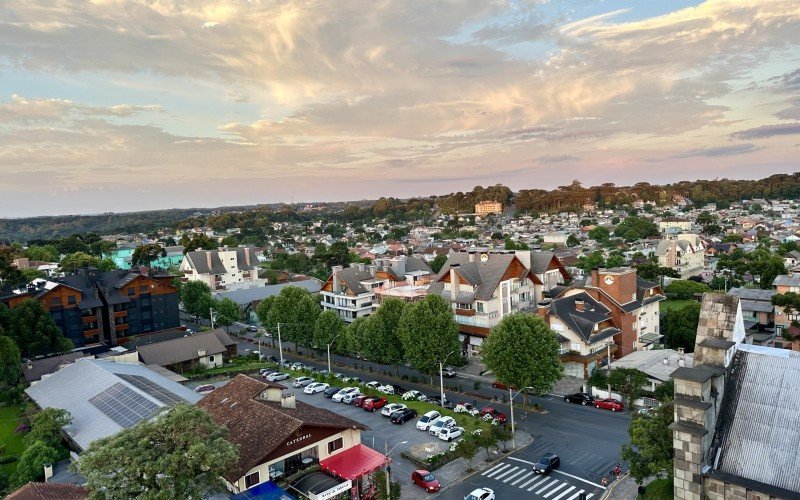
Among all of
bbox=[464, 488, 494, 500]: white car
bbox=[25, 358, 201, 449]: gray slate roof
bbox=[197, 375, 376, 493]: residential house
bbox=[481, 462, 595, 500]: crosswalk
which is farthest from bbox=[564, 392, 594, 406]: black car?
bbox=[25, 358, 201, 449]: gray slate roof

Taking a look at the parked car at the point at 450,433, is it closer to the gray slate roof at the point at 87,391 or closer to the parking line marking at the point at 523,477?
the parking line marking at the point at 523,477

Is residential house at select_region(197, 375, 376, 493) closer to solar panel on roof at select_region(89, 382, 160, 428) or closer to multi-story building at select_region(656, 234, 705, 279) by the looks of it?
solar panel on roof at select_region(89, 382, 160, 428)

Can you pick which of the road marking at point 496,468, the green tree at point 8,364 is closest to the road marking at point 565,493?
the road marking at point 496,468

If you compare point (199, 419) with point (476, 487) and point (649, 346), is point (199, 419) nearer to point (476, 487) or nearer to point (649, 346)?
point (476, 487)

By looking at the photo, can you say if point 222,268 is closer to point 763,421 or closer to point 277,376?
point 277,376

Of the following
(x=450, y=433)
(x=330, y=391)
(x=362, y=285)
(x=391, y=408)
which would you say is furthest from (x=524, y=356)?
(x=362, y=285)

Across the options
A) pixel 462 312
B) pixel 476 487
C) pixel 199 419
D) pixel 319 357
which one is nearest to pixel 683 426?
pixel 476 487

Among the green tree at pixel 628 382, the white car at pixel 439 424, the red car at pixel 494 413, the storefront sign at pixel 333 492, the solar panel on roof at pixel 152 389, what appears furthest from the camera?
the green tree at pixel 628 382

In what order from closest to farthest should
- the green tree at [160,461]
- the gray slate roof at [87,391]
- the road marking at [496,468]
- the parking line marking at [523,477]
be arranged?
the green tree at [160,461], the parking line marking at [523,477], the road marking at [496,468], the gray slate roof at [87,391]
